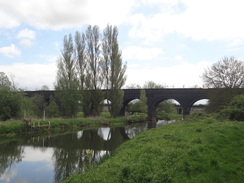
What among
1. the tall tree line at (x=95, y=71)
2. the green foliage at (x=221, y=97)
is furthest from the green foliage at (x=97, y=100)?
the green foliage at (x=221, y=97)

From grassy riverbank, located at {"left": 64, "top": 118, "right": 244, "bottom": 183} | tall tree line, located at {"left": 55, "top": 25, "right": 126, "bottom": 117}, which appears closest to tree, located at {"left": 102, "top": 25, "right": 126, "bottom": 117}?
tall tree line, located at {"left": 55, "top": 25, "right": 126, "bottom": 117}

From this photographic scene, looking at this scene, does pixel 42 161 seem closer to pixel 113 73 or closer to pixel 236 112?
pixel 236 112

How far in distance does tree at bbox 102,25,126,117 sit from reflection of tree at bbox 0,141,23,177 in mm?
16269

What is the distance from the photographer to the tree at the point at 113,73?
27812mm

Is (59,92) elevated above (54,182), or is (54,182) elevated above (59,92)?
(59,92)

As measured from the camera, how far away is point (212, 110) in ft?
66.7

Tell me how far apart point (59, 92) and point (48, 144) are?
13882 mm

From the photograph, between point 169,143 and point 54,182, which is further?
point 169,143

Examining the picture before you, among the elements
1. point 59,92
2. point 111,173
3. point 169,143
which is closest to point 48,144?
point 169,143

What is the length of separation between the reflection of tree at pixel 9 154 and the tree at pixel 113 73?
1627 centimetres

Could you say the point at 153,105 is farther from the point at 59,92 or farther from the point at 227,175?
the point at 227,175

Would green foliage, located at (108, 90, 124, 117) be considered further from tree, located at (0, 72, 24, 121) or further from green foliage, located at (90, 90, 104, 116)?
tree, located at (0, 72, 24, 121)

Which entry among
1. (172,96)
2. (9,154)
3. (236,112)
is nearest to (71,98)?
(9,154)

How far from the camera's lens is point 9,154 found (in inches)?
401
